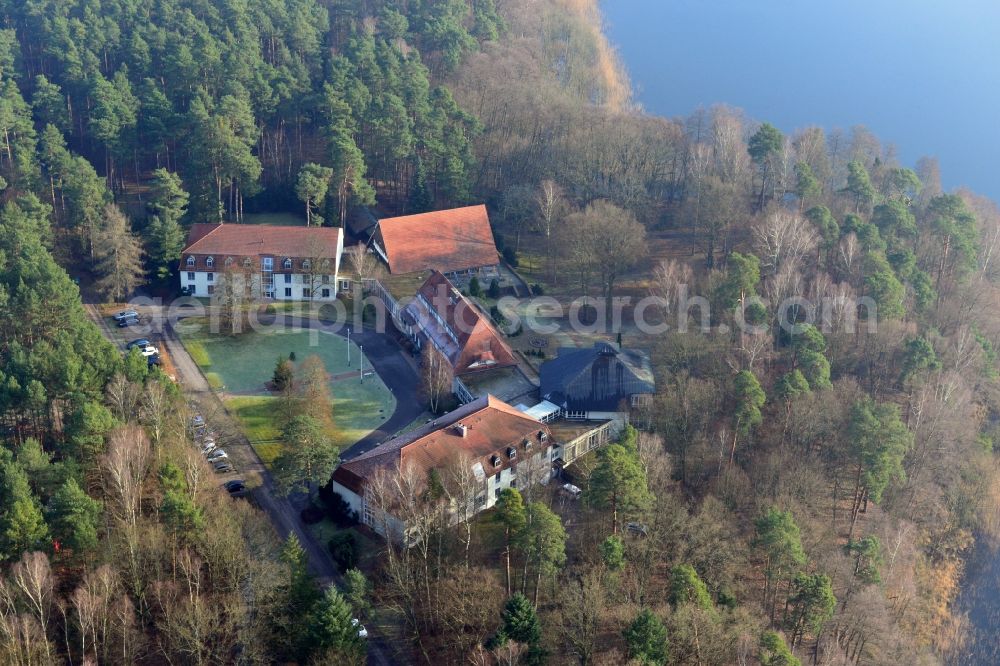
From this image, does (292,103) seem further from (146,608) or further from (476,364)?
(146,608)

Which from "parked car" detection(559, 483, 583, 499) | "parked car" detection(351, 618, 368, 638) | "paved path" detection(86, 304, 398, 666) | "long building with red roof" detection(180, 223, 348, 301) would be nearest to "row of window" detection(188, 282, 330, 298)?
"long building with red roof" detection(180, 223, 348, 301)

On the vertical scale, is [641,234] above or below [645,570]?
above

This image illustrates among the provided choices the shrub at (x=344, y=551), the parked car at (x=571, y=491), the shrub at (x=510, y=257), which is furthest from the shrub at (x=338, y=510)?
the shrub at (x=510, y=257)

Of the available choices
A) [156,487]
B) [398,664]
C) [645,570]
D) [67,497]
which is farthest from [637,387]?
[67,497]

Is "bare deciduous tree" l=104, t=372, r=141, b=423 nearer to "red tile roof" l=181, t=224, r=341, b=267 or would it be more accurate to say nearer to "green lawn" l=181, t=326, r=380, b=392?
"green lawn" l=181, t=326, r=380, b=392

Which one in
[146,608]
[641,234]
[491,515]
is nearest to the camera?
[146,608]

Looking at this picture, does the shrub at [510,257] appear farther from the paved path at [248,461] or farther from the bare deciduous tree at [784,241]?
the bare deciduous tree at [784,241]
